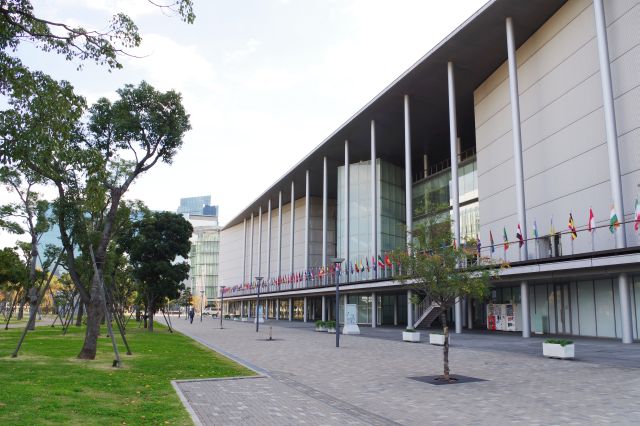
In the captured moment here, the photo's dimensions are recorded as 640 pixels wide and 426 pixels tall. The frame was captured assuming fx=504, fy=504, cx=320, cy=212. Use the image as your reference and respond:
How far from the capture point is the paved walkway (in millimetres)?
9820

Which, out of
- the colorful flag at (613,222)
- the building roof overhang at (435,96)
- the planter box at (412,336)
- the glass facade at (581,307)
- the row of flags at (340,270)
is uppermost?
the building roof overhang at (435,96)

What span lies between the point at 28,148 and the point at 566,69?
30.7 meters

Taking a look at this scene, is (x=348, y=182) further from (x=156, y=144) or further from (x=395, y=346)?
(x=156, y=144)

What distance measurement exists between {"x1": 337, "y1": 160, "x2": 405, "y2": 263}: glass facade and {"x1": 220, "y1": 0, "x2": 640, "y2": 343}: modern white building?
18 centimetres

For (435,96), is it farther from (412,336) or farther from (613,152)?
(412,336)

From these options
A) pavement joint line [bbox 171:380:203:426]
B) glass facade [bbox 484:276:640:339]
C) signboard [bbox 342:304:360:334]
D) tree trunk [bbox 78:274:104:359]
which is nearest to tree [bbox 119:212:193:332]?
signboard [bbox 342:304:360:334]

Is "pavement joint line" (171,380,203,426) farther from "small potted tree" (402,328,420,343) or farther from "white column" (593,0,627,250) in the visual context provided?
"white column" (593,0,627,250)

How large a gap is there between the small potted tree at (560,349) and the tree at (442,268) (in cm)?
569

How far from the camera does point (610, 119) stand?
25391 millimetres

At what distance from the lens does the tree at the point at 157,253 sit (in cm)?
4269

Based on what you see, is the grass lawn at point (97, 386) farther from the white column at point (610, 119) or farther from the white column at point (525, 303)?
the white column at point (610, 119)

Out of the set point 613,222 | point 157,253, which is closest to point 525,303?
point 613,222

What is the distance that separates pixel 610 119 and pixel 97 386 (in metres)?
25.5

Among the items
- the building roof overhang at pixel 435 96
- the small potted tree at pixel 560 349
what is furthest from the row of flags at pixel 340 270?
the small potted tree at pixel 560 349
